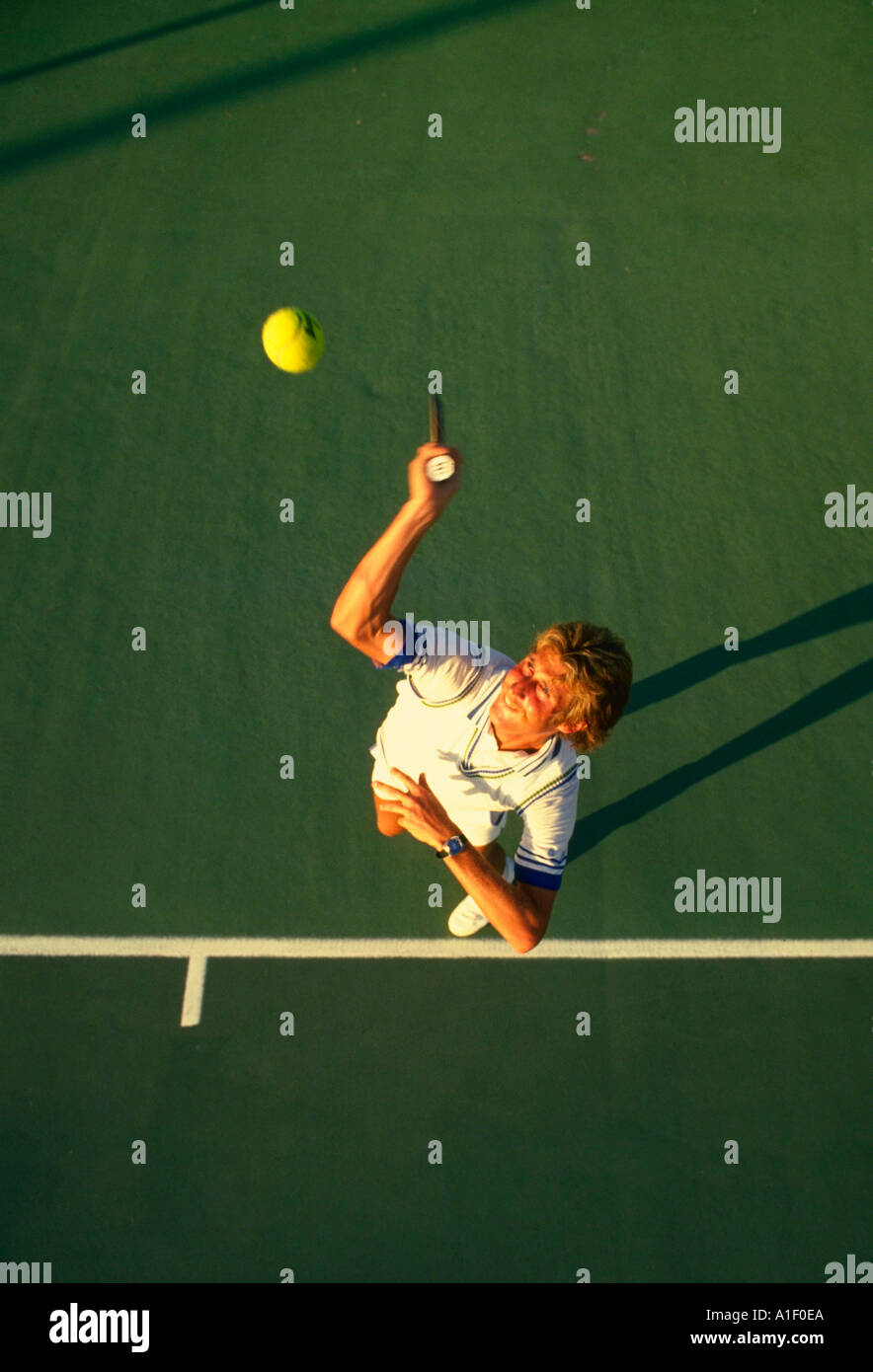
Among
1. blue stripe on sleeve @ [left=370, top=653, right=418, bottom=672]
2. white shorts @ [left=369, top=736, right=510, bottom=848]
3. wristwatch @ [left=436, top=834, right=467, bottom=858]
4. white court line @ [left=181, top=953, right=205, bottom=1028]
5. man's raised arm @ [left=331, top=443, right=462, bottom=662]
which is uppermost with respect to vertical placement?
man's raised arm @ [left=331, top=443, right=462, bottom=662]

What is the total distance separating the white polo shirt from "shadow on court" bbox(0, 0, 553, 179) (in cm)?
684

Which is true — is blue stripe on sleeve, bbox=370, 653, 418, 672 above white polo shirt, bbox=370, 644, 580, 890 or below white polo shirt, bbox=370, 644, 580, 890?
above

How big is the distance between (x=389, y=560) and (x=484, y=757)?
3.68 feet

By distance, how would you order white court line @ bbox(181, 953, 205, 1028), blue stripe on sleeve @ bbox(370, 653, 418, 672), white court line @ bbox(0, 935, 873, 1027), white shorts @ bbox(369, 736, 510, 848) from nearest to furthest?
blue stripe on sleeve @ bbox(370, 653, 418, 672) < white shorts @ bbox(369, 736, 510, 848) < white court line @ bbox(181, 953, 205, 1028) < white court line @ bbox(0, 935, 873, 1027)

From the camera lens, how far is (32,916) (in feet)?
17.4

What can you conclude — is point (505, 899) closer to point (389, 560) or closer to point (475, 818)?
point (475, 818)

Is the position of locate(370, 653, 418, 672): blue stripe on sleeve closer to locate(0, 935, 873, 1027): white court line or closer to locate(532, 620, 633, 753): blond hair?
locate(532, 620, 633, 753): blond hair

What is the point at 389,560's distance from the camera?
337cm

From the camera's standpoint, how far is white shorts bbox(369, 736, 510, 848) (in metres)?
4.41

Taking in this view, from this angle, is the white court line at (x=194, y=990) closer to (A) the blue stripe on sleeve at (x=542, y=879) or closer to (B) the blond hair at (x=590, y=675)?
(A) the blue stripe on sleeve at (x=542, y=879)

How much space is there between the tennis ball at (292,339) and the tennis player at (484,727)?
1.83 m

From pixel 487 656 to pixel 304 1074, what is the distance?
2.36 meters

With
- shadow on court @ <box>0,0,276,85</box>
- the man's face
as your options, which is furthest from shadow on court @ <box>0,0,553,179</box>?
the man's face

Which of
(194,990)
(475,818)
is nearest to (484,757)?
(475,818)
